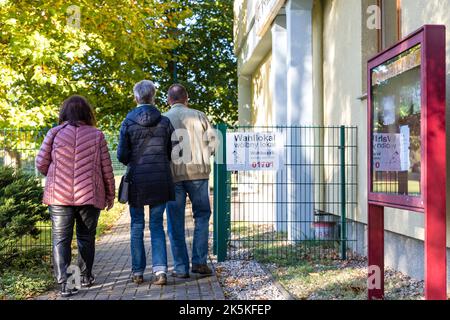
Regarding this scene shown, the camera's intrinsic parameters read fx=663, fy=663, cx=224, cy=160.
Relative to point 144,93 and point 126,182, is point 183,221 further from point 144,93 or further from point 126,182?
point 144,93

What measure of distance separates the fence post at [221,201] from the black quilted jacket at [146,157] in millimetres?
1725

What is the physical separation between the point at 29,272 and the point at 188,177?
2.13m

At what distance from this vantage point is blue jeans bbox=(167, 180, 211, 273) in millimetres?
7258

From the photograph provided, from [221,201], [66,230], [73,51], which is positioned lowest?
[66,230]

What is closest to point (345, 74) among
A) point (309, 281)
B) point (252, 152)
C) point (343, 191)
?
point (343, 191)

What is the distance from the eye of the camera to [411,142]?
5.35m

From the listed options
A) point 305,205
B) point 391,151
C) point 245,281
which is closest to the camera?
point 391,151

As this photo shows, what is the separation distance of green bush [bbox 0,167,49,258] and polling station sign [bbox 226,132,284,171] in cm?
243

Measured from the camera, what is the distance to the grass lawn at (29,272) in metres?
6.68

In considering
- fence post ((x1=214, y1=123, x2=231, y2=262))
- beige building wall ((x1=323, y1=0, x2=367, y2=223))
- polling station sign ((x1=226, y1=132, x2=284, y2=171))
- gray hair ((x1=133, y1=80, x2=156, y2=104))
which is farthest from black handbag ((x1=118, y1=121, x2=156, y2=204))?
beige building wall ((x1=323, y1=0, x2=367, y2=223))

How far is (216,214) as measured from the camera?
872 cm
